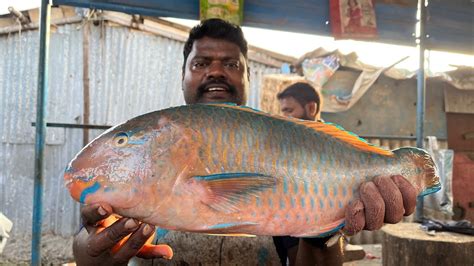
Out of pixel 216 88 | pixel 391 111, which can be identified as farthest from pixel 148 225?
pixel 391 111

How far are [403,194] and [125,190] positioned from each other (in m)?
1.05

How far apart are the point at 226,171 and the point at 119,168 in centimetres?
35

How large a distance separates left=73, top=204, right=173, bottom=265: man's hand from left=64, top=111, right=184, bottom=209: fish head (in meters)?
0.06

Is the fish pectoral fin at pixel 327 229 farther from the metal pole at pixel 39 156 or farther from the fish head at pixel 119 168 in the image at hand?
the metal pole at pixel 39 156

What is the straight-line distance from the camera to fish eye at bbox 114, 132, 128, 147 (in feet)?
3.92

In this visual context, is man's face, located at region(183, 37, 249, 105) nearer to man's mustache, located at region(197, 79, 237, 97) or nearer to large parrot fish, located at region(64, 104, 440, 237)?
man's mustache, located at region(197, 79, 237, 97)

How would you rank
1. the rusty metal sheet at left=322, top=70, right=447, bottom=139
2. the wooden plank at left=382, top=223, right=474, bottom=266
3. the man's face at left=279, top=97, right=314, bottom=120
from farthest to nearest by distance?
the rusty metal sheet at left=322, top=70, right=447, bottom=139 < the man's face at left=279, top=97, right=314, bottom=120 < the wooden plank at left=382, top=223, right=474, bottom=266

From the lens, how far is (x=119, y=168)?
1155 mm

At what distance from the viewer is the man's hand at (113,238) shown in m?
1.25

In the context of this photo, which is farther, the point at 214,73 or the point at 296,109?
the point at 296,109

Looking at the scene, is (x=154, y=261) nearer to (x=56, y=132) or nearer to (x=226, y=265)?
(x=226, y=265)

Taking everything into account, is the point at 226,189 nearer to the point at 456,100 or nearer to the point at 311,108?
the point at 311,108

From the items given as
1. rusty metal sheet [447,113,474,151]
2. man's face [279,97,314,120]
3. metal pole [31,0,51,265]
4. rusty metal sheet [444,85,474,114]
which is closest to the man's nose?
metal pole [31,0,51,265]

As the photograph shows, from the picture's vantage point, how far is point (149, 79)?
7258 millimetres
